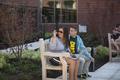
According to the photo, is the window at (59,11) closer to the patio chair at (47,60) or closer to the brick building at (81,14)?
the brick building at (81,14)

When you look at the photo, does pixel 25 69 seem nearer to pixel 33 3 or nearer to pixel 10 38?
pixel 10 38

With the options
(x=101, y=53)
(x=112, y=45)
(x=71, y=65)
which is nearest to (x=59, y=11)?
(x=101, y=53)

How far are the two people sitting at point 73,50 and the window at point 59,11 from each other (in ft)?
44.9

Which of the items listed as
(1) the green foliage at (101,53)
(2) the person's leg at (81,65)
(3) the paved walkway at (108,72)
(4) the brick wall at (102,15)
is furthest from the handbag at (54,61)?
(4) the brick wall at (102,15)

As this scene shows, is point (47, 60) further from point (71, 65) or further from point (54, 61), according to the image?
point (71, 65)

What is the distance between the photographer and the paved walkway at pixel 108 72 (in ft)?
36.6

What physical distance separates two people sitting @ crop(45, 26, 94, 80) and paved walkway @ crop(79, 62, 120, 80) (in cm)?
54

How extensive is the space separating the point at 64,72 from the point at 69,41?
54.6 inches

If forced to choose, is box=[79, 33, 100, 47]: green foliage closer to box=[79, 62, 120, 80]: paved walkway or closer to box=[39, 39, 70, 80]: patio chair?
→ box=[79, 62, 120, 80]: paved walkway

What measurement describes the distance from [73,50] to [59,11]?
46.9ft

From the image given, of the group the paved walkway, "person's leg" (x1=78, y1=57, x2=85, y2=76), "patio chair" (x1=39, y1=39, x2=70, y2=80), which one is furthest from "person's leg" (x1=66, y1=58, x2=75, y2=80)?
the paved walkway

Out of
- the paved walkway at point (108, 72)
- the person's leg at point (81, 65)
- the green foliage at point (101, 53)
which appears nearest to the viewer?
the person's leg at point (81, 65)

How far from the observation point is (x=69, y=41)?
10.7 meters

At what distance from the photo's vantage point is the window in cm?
2438
